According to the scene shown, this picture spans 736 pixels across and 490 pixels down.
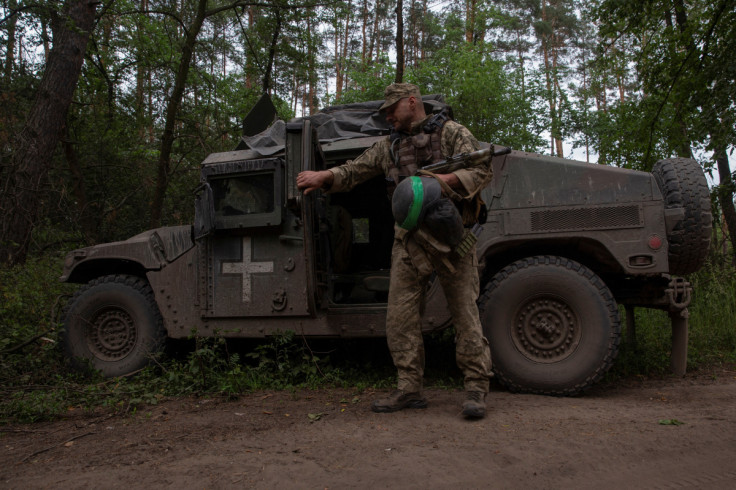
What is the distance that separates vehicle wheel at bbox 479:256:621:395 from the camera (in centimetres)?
364

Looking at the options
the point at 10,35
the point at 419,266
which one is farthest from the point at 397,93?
the point at 10,35

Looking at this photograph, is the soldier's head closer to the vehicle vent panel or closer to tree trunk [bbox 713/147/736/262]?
the vehicle vent panel

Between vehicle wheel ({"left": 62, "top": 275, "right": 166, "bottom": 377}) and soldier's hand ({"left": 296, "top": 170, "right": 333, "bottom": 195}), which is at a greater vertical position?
soldier's hand ({"left": 296, "top": 170, "right": 333, "bottom": 195})

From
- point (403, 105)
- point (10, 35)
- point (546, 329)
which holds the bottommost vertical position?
point (546, 329)

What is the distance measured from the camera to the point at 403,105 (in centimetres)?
344

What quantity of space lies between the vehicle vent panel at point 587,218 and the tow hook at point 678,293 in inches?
25.8

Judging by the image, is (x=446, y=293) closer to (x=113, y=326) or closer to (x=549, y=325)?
(x=549, y=325)

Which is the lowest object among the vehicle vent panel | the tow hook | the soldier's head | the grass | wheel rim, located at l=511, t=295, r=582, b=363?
the grass

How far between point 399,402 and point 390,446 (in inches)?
27.1

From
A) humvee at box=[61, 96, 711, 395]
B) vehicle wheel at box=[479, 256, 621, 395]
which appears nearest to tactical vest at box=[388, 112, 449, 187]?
humvee at box=[61, 96, 711, 395]

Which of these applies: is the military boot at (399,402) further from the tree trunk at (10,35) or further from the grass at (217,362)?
the tree trunk at (10,35)

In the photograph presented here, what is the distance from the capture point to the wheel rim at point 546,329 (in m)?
3.74

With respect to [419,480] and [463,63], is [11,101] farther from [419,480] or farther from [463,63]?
[463,63]

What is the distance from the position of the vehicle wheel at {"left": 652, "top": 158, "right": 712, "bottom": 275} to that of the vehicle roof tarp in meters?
1.75
